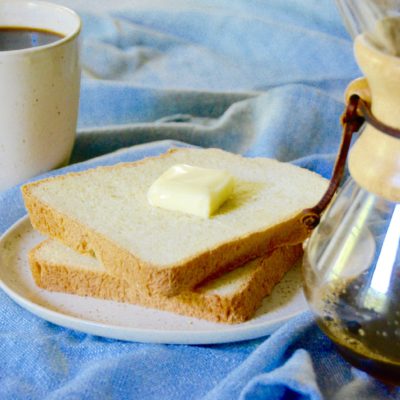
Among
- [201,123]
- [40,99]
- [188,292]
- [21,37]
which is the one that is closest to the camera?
[188,292]

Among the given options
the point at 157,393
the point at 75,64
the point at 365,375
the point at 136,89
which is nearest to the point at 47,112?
the point at 75,64

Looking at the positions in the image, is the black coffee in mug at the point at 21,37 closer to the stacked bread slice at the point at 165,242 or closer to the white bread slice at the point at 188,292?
the stacked bread slice at the point at 165,242

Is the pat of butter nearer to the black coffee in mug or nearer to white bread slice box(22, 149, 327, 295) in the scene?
white bread slice box(22, 149, 327, 295)

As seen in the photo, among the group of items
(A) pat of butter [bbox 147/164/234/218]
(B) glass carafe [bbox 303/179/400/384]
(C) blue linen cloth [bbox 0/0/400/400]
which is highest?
(B) glass carafe [bbox 303/179/400/384]

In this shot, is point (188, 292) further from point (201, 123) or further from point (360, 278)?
point (201, 123)

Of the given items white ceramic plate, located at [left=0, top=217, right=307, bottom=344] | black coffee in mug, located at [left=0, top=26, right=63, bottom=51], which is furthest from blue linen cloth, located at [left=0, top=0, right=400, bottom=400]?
black coffee in mug, located at [left=0, top=26, right=63, bottom=51]

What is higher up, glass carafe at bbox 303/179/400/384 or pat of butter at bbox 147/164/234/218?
glass carafe at bbox 303/179/400/384

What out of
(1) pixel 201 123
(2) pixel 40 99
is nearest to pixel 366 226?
(2) pixel 40 99
